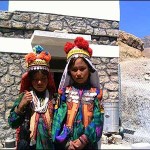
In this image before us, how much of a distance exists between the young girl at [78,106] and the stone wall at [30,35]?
3.64m

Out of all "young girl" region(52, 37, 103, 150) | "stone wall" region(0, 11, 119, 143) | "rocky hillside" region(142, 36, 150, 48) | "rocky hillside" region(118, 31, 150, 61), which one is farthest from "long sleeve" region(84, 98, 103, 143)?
"rocky hillside" region(142, 36, 150, 48)

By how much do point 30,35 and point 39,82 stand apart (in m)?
3.84

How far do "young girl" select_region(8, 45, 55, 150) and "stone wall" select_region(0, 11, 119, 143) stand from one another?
3.52m

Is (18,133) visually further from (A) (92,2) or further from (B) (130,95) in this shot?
(B) (130,95)

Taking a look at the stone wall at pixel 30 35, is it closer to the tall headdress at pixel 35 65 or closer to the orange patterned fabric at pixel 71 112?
the tall headdress at pixel 35 65

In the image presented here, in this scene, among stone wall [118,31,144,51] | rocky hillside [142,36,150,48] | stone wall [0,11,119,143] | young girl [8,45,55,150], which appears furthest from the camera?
rocky hillside [142,36,150,48]

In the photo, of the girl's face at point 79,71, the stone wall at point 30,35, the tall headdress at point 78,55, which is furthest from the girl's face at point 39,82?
the stone wall at point 30,35

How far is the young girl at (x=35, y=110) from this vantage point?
9.27ft

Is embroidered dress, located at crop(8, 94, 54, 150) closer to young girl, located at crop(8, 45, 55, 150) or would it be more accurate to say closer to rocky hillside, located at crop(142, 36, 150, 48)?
young girl, located at crop(8, 45, 55, 150)

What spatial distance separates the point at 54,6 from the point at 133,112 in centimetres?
413

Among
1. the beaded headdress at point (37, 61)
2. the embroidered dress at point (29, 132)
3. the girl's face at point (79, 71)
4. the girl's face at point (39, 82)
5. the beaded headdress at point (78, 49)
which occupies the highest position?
the beaded headdress at point (78, 49)

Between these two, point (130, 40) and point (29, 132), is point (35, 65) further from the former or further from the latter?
point (130, 40)

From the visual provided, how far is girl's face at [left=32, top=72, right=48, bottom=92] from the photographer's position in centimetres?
294

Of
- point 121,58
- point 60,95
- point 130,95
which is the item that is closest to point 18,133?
A: point 60,95
